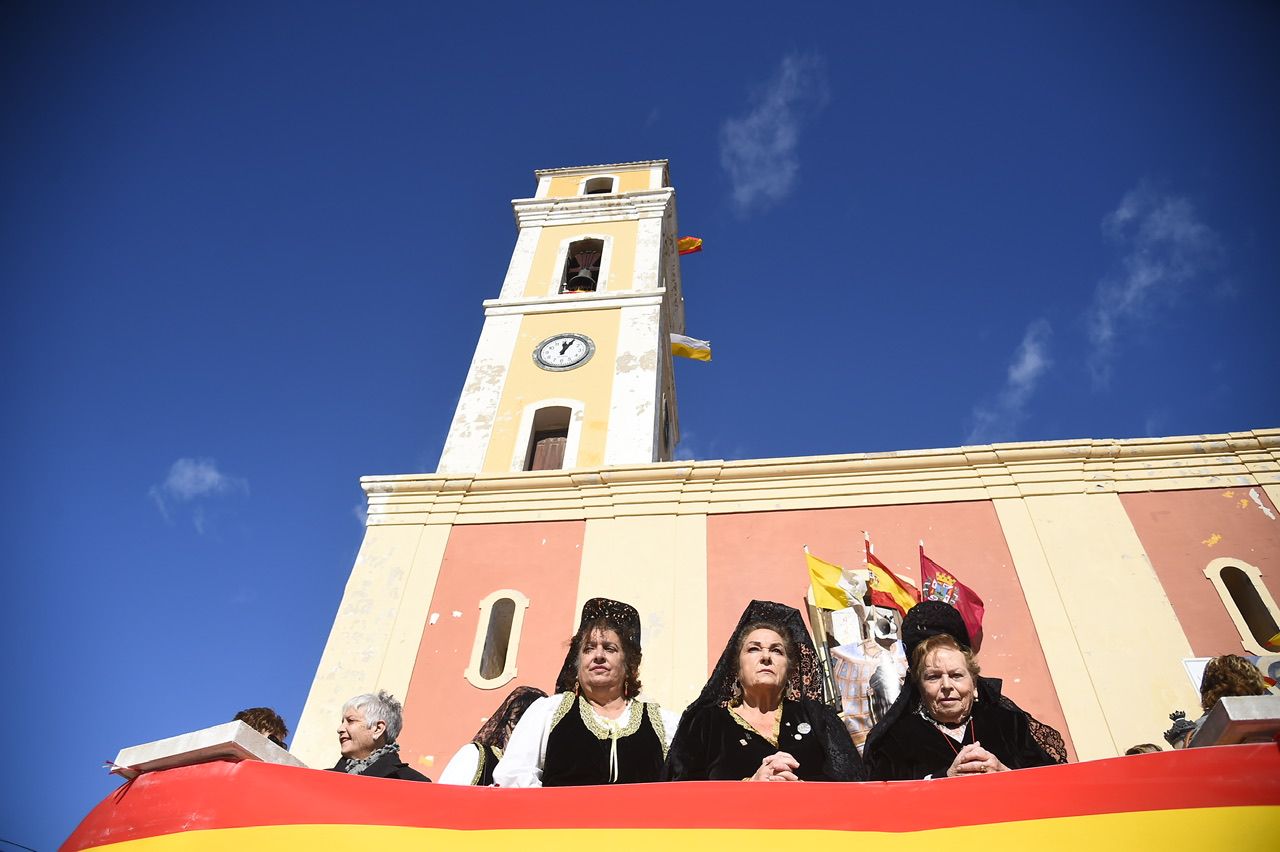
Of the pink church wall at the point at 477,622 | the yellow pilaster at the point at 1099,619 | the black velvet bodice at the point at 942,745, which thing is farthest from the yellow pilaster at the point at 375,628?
the yellow pilaster at the point at 1099,619

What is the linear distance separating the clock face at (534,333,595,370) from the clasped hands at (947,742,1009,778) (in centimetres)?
1220

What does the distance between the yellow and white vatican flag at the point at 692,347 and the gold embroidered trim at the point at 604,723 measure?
1550 centimetres

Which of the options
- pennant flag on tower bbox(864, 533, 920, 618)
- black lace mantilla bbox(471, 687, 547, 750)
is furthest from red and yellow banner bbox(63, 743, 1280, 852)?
pennant flag on tower bbox(864, 533, 920, 618)

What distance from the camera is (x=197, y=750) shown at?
3924 millimetres

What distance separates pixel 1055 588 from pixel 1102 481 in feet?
6.17

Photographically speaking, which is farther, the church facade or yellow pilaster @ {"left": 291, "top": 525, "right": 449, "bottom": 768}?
yellow pilaster @ {"left": 291, "top": 525, "right": 449, "bottom": 768}

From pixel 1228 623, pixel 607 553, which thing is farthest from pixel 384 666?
pixel 1228 623

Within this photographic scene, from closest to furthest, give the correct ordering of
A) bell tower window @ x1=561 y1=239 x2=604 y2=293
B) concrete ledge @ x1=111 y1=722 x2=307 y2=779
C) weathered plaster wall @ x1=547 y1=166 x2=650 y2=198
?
concrete ledge @ x1=111 y1=722 x2=307 y2=779, bell tower window @ x1=561 y1=239 x2=604 y2=293, weathered plaster wall @ x1=547 y1=166 x2=650 y2=198

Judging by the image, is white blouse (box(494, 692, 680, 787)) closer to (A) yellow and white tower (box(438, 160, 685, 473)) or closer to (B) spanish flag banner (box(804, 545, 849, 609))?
(B) spanish flag banner (box(804, 545, 849, 609))

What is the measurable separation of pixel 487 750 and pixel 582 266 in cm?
1468

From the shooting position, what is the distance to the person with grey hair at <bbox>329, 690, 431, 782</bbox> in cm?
513

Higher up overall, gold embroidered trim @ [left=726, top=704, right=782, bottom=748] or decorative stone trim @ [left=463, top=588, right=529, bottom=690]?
decorative stone trim @ [left=463, top=588, right=529, bottom=690]

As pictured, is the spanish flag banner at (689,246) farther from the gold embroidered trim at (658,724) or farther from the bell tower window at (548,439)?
the gold embroidered trim at (658,724)

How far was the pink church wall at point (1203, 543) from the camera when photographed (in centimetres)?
903
